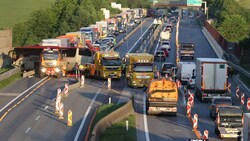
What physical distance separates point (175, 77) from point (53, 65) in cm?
1182

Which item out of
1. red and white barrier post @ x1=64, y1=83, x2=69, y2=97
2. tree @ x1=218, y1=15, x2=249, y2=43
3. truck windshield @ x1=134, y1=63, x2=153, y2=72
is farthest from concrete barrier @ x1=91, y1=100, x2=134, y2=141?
tree @ x1=218, y1=15, x2=249, y2=43

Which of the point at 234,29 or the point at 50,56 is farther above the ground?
the point at 234,29

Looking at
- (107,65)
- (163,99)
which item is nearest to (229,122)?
(163,99)

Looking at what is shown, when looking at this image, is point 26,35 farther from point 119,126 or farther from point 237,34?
point 119,126

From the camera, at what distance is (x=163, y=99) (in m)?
34.4

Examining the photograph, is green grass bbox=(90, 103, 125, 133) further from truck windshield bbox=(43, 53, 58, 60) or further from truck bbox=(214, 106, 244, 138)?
truck windshield bbox=(43, 53, 58, 60)

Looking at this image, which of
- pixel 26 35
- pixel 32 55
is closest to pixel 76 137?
pixel 32 55

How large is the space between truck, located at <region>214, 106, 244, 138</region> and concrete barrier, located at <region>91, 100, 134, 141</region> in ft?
17.5

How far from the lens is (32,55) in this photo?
56188mm

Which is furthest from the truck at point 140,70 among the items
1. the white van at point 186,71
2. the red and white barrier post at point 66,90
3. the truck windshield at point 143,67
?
the red and white barrier post at point 66,90

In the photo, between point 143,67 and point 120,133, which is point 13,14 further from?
point 120,133

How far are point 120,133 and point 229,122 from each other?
16.4 ft

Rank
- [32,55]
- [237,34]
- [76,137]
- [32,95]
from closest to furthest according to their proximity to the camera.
A: [76,137] → [32,95] → [32,55] → [237,34]

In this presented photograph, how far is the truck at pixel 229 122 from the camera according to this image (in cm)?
2792
